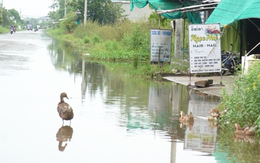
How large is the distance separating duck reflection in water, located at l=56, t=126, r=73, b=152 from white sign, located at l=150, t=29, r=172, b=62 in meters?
11.7

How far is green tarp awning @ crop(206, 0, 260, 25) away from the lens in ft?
49.6

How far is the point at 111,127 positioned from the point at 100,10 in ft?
175

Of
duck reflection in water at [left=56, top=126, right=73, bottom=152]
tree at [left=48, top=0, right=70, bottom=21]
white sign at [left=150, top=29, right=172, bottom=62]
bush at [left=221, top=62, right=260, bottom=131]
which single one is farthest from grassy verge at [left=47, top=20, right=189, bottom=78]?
tree at [left=48, top=0, right=70, bottom=21]

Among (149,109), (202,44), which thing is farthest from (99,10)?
(149,109)

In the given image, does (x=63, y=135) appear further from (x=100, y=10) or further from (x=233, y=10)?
(x=100, y=10)

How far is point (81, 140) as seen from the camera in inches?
360

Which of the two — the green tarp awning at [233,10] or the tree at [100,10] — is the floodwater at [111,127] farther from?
the tree at [100,10]

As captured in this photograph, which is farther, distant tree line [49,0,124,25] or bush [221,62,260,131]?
distant tree line [49,0,124,25]

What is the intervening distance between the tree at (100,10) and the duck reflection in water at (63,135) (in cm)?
5211

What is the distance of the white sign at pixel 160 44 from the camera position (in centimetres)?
2147

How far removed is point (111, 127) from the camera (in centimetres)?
1037

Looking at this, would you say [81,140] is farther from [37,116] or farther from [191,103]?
[191,103]

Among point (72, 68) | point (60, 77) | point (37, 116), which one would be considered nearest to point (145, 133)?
point (37, 116)

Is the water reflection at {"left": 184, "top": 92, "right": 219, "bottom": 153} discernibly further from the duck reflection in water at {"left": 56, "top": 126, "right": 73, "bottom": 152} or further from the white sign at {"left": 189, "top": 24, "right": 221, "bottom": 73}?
the white sign at {"left": 189, "top": 24, "right": 221, "bottom": 73}
